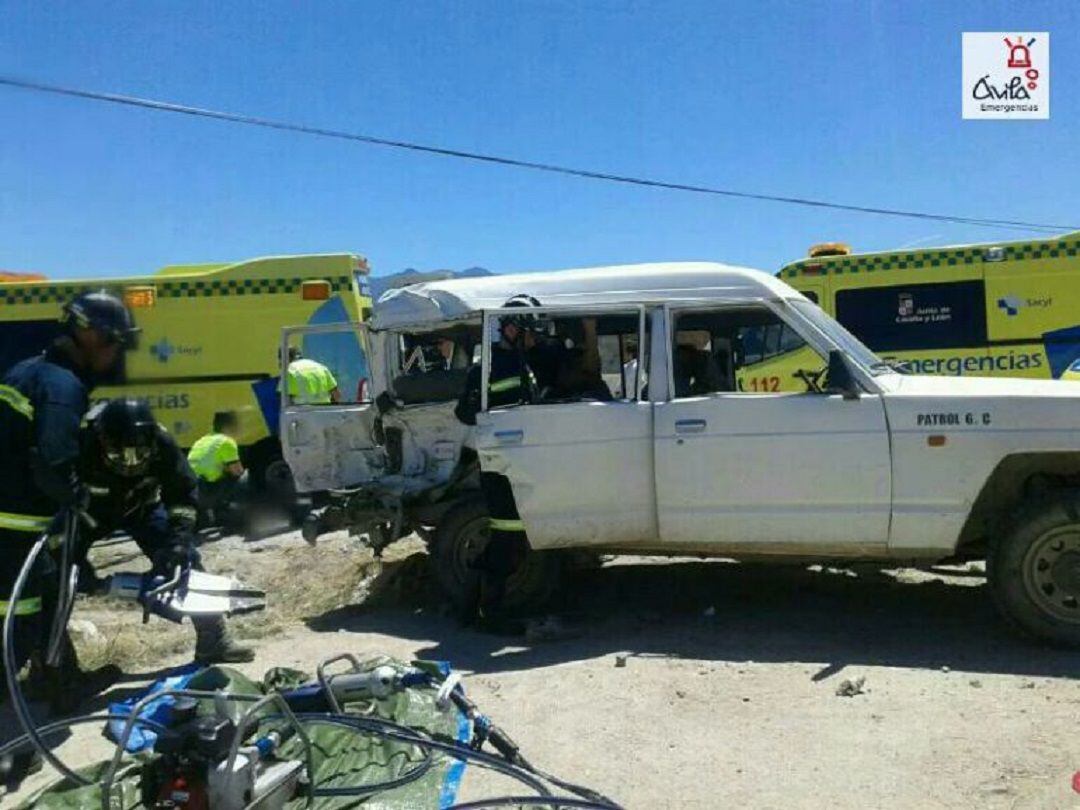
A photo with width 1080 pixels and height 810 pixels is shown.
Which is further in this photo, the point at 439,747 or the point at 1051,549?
the point at 1051,549

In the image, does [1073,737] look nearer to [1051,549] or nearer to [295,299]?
[1051,549]

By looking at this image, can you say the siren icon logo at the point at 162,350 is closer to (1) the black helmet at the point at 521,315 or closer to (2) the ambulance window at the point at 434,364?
(2) the ambulance window at the point at 434,364

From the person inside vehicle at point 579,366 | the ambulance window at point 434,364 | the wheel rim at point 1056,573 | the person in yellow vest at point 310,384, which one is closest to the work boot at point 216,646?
the ambulance window at point 434,364

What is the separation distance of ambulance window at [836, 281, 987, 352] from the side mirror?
611 centimetres

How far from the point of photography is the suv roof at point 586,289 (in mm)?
5680

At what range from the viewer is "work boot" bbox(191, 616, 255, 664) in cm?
527

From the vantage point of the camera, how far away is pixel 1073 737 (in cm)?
393

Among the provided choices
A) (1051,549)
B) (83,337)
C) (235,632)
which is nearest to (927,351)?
(1051,549)

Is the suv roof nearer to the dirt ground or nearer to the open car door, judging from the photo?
the open car door

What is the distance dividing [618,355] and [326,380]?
130 inches

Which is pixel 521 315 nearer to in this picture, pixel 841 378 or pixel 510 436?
pixel 510 436

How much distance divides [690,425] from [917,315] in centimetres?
660

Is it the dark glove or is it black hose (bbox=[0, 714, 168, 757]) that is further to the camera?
the dark glove

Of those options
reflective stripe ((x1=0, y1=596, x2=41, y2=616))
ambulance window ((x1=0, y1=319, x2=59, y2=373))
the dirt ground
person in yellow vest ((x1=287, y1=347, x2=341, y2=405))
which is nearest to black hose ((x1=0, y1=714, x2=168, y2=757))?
the dirt ground
